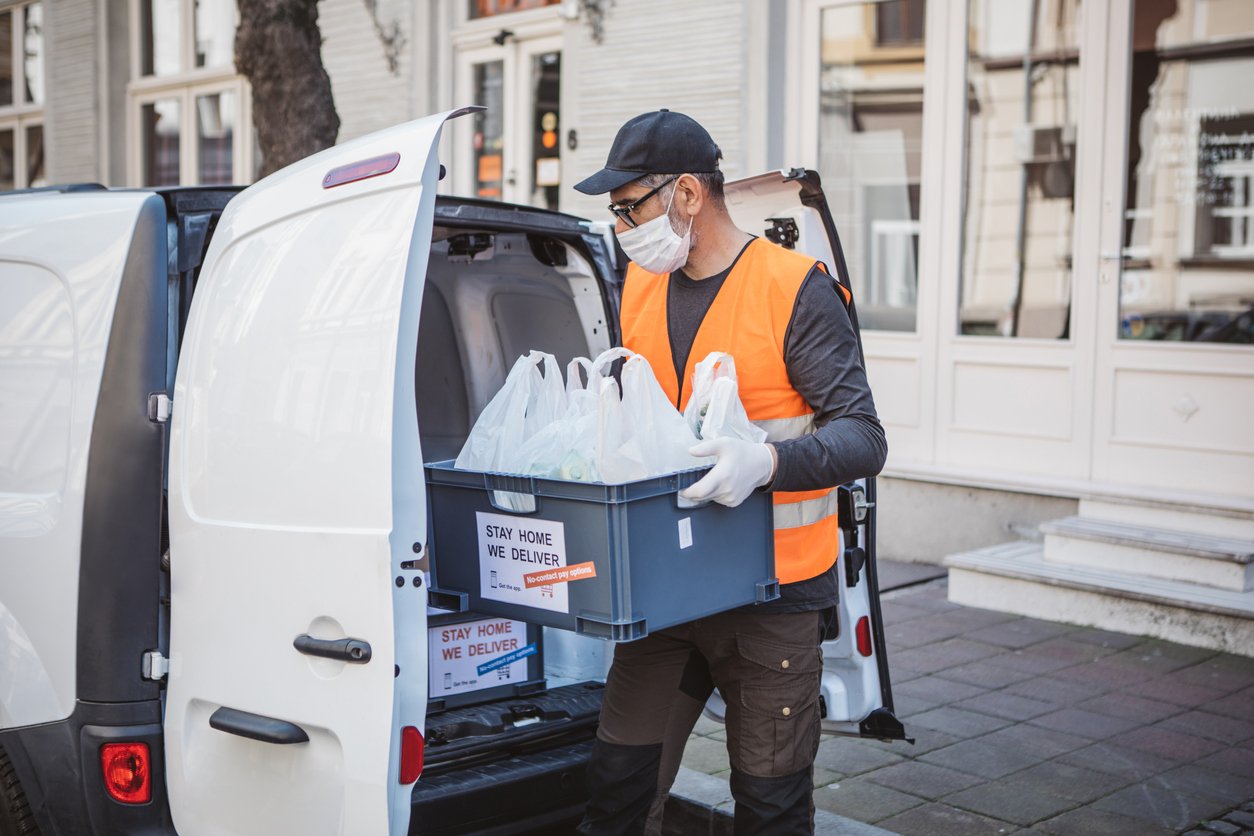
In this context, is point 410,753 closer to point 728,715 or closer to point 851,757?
point 728,715

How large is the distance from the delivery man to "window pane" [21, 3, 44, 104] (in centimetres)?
1446

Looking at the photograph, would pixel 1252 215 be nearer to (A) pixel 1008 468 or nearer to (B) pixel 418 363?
(A) pixel 1008 468

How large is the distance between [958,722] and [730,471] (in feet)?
9.11

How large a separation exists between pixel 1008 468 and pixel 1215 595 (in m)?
1.60

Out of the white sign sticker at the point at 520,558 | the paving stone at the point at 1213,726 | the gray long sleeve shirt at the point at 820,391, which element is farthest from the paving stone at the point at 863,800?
the white sign sticker at the point at 520,558

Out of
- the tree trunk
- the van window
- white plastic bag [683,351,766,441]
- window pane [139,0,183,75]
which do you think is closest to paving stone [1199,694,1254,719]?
white plastic bag [683,351,766,441]

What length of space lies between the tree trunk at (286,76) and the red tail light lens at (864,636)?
3.62m

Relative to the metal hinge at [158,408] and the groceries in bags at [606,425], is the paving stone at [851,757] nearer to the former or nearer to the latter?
the groceries in bags at [606,425]

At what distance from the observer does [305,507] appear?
2.60 meters

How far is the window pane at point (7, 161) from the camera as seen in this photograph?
15915mm

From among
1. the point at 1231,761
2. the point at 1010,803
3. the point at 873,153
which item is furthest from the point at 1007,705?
the point at 873,153

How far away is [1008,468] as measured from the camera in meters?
7.30

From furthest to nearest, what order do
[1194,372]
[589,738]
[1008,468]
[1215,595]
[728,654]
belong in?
[1008,468] < [1194,372] < [1215,595] < [589,738] < [728,654]

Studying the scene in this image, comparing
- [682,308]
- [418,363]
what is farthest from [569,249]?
[682,308]
